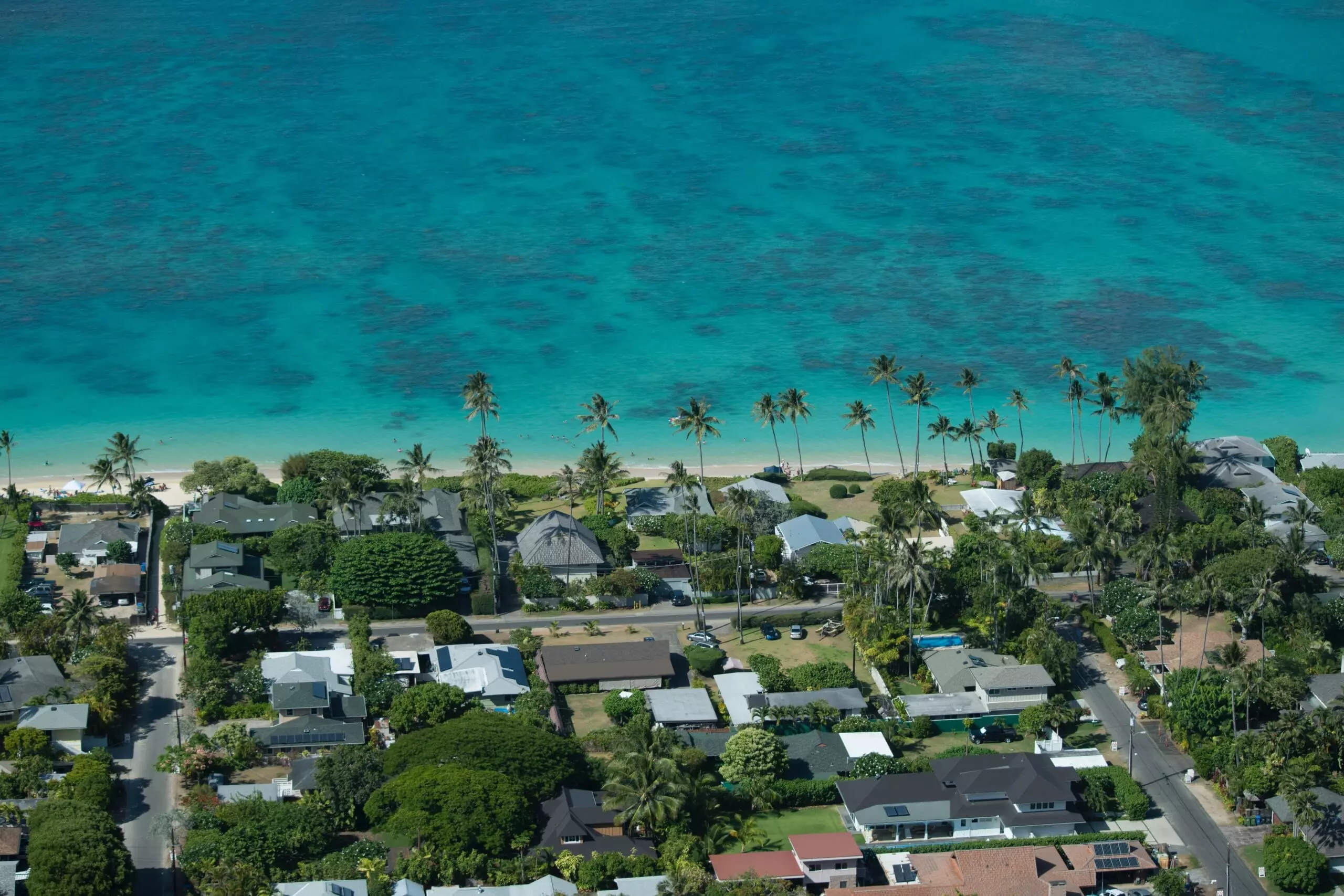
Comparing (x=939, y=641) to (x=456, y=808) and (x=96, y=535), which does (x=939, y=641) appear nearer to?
(x=456, y=808)

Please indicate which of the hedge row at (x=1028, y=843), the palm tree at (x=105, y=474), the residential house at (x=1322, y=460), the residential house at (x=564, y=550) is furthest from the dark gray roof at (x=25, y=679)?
the residential house at (x=1322, y=460)

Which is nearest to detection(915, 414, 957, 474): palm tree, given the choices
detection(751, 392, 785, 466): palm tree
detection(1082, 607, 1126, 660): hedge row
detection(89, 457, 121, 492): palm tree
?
detection(751, 392, 785, 466): palm tree

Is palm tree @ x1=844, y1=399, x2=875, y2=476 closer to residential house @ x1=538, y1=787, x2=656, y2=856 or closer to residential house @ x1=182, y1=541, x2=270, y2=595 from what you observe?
residential house @ x1=182, y1=541, x2=270, y2=595

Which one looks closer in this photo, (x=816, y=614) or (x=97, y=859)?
(x=97, y=859)

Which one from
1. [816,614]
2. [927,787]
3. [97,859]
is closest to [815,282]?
[816,614]

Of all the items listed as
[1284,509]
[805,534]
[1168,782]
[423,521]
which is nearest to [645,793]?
[1168,782]

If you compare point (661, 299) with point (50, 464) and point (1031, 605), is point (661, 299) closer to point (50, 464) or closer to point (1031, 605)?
point (50, 464)
